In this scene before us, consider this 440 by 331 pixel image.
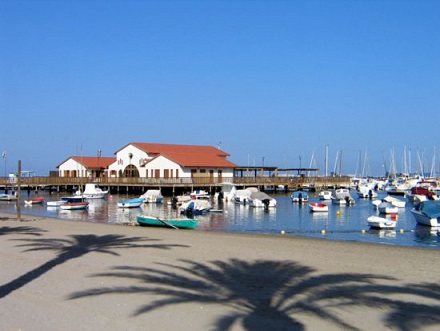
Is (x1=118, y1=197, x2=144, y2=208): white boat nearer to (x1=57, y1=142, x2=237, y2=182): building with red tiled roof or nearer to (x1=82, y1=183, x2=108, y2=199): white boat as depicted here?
(x1=82, y1=183, x2=108, y2=199): white boat

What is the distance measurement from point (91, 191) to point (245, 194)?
912 inches

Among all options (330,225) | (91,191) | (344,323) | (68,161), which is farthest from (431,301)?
(68,161)

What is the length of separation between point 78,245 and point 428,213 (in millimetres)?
29776

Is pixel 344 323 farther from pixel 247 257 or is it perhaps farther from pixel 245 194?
pixel 245 194

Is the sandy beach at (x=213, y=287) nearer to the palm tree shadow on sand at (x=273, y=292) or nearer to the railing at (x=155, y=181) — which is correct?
the palm tree shadow on sand at (x=273, y=292)

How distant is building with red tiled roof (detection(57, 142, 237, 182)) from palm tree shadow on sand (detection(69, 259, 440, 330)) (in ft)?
232

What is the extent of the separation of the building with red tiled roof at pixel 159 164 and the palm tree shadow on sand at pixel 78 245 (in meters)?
62.2

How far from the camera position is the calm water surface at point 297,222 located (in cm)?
3572

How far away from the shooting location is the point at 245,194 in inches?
2837

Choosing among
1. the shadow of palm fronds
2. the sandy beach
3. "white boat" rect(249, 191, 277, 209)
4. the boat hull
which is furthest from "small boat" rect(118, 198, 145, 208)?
the sandy beach

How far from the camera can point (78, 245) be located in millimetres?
20734

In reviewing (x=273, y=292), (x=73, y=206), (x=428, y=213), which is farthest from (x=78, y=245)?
(x=73, y=206)

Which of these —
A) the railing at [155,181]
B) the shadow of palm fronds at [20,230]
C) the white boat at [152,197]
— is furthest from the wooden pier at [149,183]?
the shadow of palm fronds at [20,230]

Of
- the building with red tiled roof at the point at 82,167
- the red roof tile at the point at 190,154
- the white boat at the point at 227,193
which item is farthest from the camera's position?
the building with red tiled roof at the point at 82,167
